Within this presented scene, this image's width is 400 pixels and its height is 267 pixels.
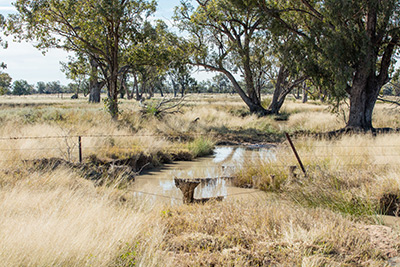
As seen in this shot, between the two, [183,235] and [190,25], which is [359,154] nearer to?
[183,235]

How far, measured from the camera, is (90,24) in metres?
17.5

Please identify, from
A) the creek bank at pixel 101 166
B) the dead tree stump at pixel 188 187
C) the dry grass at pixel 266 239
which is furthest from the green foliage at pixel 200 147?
the dry grass at pixel 266 239

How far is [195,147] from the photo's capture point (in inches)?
617

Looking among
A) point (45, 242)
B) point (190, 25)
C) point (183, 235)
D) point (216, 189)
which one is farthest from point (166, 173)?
point (190, 25)

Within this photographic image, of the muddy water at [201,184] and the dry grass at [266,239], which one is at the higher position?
the dry grass at [266,239]

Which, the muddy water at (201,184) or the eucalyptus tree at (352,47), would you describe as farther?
the eucalyptus tree at (352,47)

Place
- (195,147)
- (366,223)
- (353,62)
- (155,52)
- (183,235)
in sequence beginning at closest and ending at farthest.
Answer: (183,235) < (366,223) < (195,147) < (353,62) < (155,52)

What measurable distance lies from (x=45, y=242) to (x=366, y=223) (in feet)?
17.2

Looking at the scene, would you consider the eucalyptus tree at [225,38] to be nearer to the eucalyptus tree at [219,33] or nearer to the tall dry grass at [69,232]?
the eucalyptus tree at [219,33]

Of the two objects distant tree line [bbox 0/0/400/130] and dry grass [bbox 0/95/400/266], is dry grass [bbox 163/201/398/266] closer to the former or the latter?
dry grass [bbox 0/95/400/266]

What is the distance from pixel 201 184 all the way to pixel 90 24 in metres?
10.5

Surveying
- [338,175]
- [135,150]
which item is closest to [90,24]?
[135,150]

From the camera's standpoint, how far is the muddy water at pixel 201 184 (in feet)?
31.1

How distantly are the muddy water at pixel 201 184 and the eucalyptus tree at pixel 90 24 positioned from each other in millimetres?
6846
